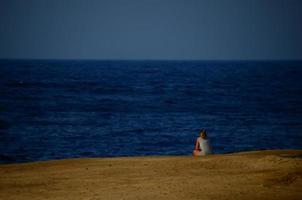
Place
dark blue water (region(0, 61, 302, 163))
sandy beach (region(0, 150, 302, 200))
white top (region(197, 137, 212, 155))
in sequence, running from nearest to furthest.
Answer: sandy beach (region(0, 150, 302, 200))
white top (region(197, 137, 212, 155))
dark blue water (region(0, 61, 302, 163))

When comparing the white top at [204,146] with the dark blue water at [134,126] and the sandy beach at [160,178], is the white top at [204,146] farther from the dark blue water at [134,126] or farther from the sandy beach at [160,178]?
the dark blue water at [134,126]

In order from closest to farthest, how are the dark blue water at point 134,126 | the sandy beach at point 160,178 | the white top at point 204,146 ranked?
the sandy beach at point 160,178
the white top at point 204,146
the dark blue water at point 134,126

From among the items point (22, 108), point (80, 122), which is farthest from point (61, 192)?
point (22, 108)

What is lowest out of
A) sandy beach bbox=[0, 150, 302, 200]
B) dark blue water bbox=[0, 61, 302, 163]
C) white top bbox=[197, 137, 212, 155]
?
sandy beach bbox=[0, 150, 302, 200]

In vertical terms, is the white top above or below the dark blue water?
below

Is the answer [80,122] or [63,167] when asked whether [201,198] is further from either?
[80,122]

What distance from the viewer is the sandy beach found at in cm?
1273

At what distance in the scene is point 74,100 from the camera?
62.0 meters

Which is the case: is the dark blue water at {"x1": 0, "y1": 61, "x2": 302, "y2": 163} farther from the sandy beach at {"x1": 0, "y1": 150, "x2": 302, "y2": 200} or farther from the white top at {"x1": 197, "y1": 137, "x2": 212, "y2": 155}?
the sandy beach at {"x1": 0, "y1": 150, "x2": 302, "y2": 200}

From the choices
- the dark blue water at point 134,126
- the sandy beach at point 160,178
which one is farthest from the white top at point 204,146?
the dark blue water at point 134,126

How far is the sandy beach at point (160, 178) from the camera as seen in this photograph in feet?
41.8

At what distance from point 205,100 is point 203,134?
48.4 metres

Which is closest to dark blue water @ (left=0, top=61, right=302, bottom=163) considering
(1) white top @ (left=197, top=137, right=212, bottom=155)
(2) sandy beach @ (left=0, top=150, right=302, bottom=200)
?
(1) white top @ (left=197, top=137, right=212, bottom=155)

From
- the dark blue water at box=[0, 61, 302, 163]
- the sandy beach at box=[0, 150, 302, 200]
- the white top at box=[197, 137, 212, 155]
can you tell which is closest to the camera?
the sandy beach at box=[0, 150, 302, 200]
